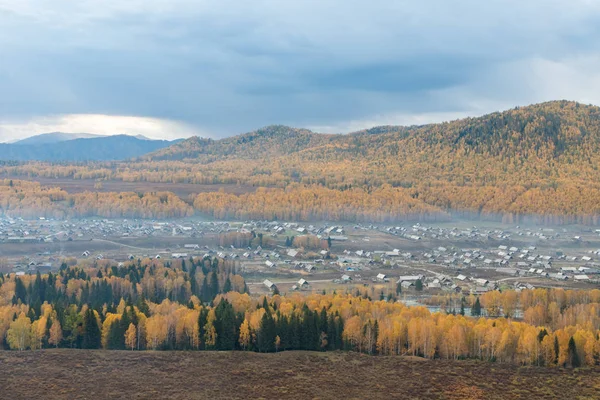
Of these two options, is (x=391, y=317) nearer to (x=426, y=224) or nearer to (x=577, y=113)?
(x=426, y=224)

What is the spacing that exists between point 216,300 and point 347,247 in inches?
1650

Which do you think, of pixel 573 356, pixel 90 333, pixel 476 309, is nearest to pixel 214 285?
pixel 90 333

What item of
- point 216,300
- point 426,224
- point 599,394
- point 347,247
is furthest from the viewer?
point 426,224

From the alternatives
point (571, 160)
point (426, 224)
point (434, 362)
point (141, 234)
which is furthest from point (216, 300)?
point (571, 160)

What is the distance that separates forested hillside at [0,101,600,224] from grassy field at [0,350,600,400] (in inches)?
3355

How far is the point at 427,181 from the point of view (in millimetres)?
153500

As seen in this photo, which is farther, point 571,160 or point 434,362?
point 571,160

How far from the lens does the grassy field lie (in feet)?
108

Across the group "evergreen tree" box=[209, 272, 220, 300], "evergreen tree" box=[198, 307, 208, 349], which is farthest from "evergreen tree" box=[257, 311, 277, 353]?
"evergreen tree" box=[209, 272, 220, 300]

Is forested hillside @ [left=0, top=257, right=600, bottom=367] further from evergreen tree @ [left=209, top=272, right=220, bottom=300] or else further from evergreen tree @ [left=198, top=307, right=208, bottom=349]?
evergreen tree @ [left=209, top=272, right=220, bottom=300]

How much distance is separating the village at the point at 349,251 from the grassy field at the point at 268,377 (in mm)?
23293

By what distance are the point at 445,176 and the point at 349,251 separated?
245 ft

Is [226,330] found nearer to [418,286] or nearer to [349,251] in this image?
[418,286]

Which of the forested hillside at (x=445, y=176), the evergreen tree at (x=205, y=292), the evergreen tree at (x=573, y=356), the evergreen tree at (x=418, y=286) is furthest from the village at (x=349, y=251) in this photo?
the evergreen tree at (x=573, y=356)
